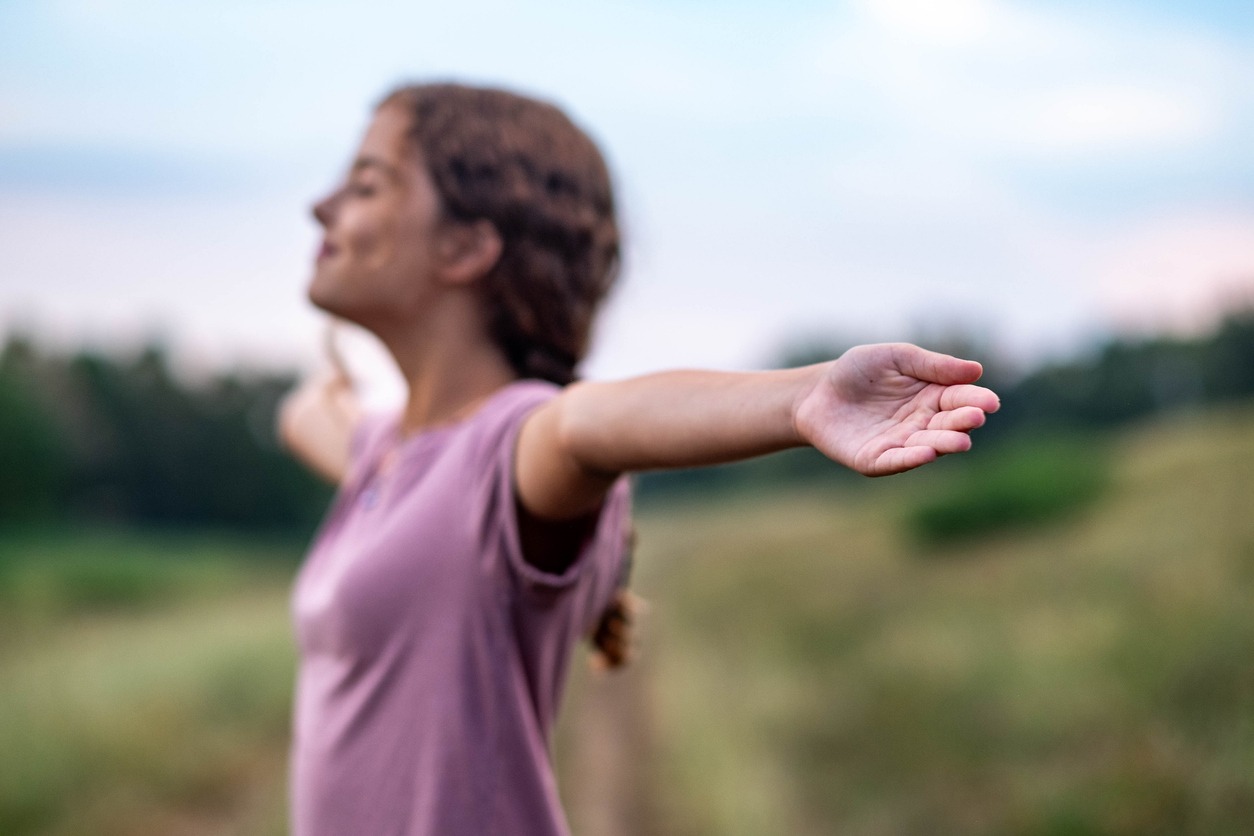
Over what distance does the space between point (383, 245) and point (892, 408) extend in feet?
3.52

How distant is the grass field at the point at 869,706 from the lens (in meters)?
6.02

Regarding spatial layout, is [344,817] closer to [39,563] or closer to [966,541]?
[966,541]

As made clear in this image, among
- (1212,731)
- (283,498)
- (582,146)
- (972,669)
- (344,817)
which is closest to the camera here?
(344,817)

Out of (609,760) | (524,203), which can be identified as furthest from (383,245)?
(609,760)

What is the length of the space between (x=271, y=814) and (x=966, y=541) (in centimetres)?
1360

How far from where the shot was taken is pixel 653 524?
57219mm

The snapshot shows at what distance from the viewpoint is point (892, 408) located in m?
1.22

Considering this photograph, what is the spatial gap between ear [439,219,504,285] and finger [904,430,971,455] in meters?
1.07

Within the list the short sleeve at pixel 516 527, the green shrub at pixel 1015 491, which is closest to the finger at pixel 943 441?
the short sleeve at pixel 516 527

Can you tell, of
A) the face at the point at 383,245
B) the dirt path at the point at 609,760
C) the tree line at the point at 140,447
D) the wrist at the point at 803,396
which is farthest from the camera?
the tree line at the point at 140,447

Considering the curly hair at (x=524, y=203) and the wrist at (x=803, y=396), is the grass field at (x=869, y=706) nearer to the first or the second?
the curly hair at (x=524, y=203)

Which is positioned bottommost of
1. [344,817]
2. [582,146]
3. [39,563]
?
[39,563]

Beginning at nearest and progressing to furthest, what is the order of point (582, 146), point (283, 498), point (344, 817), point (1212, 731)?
point (344, 817), point (582, 146), point (1212, 731), point (283, 498)

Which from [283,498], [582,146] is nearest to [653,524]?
[283,498]
